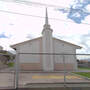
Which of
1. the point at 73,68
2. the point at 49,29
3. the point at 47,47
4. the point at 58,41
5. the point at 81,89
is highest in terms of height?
the point at 49,29

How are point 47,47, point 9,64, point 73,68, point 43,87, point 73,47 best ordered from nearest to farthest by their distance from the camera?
1. point 43,87
2. point 73,68
3. point 9,64
4. point 47,47
5. point 73,47

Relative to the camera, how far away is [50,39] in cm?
1551

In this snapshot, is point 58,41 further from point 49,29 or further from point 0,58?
point 0,58

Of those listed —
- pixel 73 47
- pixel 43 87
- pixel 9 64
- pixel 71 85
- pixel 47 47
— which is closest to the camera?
A: pixel 43 87

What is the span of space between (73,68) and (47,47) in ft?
31.2

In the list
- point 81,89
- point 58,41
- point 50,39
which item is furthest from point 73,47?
point 81,89

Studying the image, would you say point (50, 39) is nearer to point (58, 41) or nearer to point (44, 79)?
point (58, 41)

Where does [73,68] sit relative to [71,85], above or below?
above

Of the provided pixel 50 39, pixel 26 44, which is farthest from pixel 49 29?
pixel 26 44

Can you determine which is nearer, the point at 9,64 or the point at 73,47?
the point at 9,64

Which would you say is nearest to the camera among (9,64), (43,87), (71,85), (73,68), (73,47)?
(43,87)

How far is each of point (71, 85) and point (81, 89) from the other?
454 mm

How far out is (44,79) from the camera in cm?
576

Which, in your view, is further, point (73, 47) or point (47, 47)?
point (73, 47)
